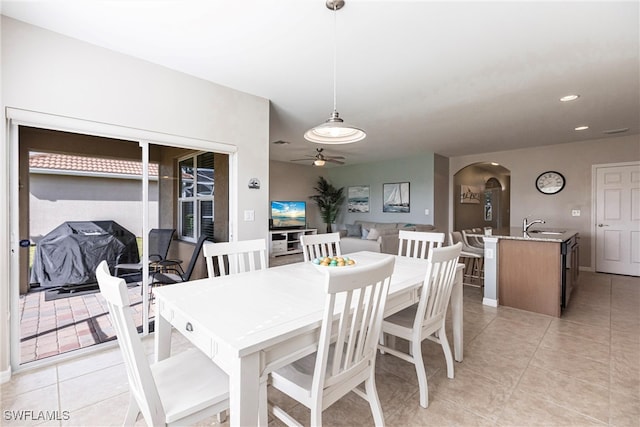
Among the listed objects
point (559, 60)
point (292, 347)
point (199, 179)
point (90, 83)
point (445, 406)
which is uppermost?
point (559, 60)

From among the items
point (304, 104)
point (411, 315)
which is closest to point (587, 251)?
point (411, 315)

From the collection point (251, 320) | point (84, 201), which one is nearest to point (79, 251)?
point (84, 201)

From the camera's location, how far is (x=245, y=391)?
3.43 feet

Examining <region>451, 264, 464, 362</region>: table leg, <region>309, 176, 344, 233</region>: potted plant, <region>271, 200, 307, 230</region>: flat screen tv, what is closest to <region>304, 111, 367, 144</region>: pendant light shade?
<region>451, 264, 464, 362</region>: table leg

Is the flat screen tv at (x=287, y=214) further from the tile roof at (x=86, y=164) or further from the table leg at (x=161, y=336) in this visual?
the table leg at (x=161, y=336)

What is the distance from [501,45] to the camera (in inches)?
88.8

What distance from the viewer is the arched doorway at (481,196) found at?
7.47 m

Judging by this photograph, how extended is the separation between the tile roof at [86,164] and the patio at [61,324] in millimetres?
1006

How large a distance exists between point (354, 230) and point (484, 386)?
557 centimetres

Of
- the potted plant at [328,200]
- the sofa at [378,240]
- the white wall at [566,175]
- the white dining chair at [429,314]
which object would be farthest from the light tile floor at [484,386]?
the potted plant at [328,200]

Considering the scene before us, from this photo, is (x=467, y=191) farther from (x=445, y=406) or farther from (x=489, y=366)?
(x=445, y=406)

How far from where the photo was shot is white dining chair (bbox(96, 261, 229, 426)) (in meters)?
1.03

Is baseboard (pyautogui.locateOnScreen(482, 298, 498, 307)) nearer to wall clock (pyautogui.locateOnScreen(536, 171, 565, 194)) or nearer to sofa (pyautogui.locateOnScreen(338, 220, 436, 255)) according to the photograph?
sofa (pyautogui.locateOnScreen(338, 220, 436, 255))

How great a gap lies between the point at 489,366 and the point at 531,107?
123 inches
